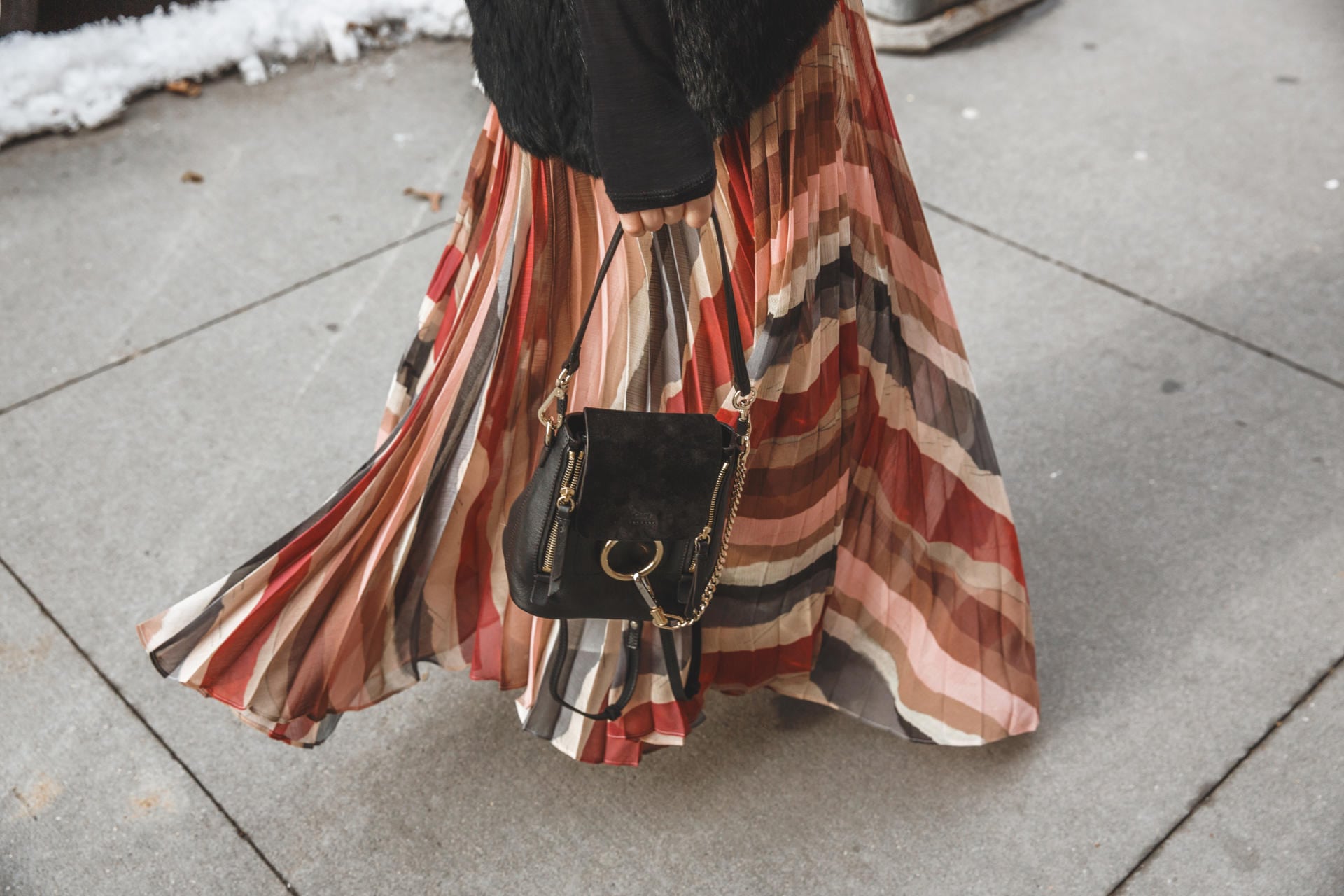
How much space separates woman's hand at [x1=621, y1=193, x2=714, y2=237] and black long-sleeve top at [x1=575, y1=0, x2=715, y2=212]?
0.02 metres

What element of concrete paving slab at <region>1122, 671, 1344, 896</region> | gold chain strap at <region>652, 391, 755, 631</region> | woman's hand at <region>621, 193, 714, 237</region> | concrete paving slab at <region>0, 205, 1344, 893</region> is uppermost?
woman's hand at <region>621, 193, 714, 237</region>

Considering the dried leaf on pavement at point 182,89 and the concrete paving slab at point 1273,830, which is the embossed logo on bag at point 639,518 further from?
the dried leaf on pavement at point 182,89

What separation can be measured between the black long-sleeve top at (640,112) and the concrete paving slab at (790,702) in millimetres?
1152

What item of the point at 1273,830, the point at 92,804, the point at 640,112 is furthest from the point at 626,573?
the point at 1273,830

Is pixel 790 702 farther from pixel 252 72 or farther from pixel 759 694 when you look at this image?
pixel 252 72

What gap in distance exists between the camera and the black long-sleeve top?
51.1 inches

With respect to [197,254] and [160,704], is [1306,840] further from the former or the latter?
[197,254]

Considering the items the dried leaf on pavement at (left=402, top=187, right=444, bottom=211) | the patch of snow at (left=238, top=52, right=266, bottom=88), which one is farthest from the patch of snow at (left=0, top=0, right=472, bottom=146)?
the dried leaf on pavement at (left=402, top=187, right=444, bottom=211)

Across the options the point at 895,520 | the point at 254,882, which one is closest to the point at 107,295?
→ the point at 254,882

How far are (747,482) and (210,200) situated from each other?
2.66 m

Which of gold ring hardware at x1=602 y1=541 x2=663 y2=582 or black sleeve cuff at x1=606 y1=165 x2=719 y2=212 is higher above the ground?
black sleeve cuff at x1=606 y1=165 x2=719 y2=212

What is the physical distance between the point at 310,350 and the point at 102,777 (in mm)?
1353

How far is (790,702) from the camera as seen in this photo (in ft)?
7.30

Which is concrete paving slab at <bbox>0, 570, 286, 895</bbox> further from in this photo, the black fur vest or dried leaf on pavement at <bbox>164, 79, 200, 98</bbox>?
dried leaf on pavement at <bbox>164, 79, 200, 98</bbox>
